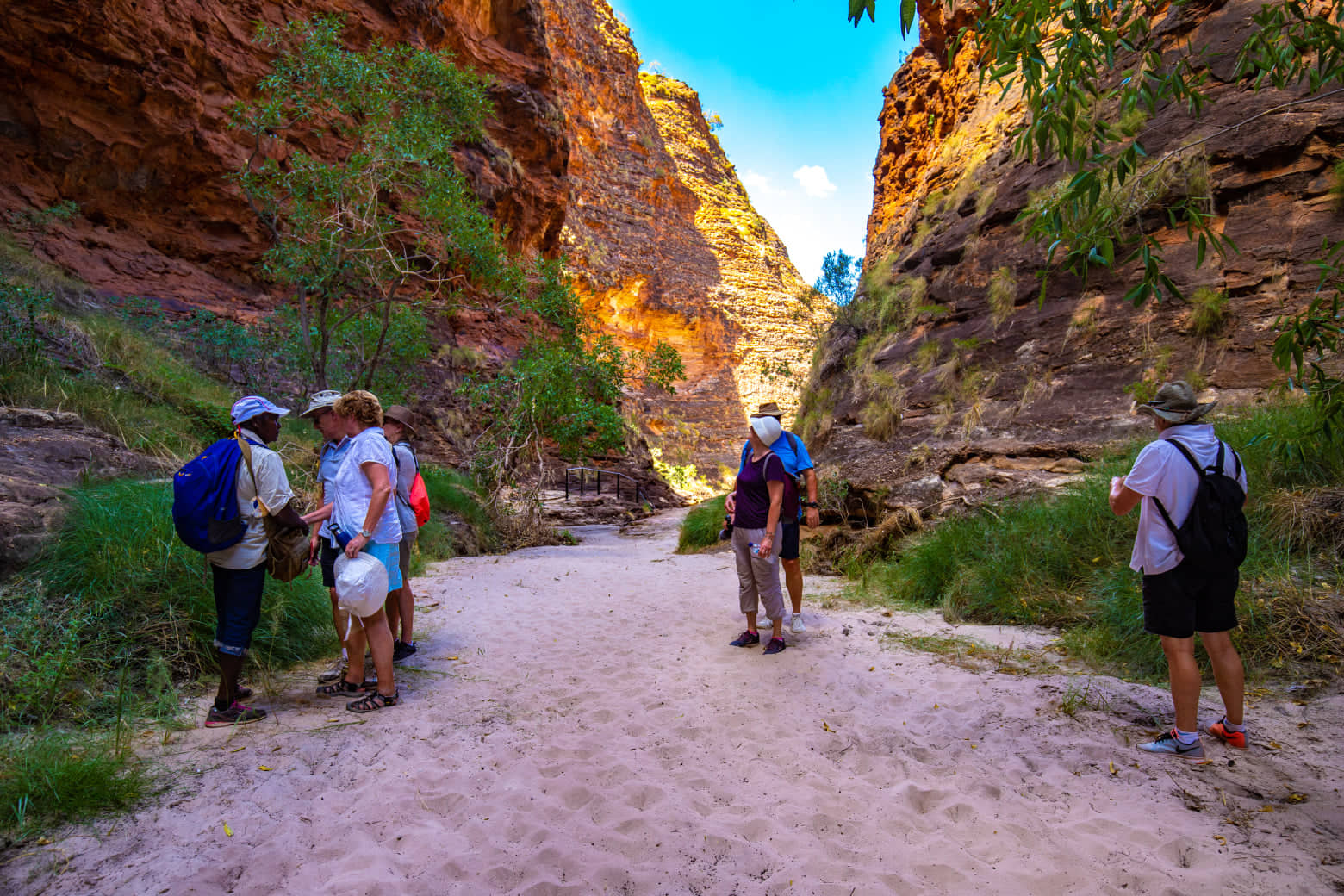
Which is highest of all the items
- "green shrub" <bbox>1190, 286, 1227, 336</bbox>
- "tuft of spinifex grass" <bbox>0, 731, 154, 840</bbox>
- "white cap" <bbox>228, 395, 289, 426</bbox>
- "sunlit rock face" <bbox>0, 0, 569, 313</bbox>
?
"sunlit rock face" <bbox>0, 0, 569, 313</bbox>

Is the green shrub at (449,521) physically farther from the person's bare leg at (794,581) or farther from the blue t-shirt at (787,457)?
the blue t-shirt at (787,457)

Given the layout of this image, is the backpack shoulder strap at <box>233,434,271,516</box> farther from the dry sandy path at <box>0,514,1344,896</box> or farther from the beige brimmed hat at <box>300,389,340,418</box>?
the dry sandy path at <box>0,514,1344,896</box>

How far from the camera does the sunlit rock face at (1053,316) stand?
6023 mm

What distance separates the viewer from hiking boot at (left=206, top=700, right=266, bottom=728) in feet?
10.2

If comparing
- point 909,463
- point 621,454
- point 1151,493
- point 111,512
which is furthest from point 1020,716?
point 621,454

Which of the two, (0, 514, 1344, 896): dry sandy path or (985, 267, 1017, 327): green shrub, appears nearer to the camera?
(0, 514, 1344, 896): dry sandy path

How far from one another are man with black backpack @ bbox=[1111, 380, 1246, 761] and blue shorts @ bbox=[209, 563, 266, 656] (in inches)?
168

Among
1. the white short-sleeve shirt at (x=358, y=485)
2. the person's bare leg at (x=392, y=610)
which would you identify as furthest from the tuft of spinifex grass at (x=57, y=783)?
the person's bare leg at (x=392, y=610)

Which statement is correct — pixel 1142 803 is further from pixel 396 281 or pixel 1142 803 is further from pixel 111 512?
pixel 396 281

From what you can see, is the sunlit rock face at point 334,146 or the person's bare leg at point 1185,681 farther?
the sunlit rock face at point 334,146

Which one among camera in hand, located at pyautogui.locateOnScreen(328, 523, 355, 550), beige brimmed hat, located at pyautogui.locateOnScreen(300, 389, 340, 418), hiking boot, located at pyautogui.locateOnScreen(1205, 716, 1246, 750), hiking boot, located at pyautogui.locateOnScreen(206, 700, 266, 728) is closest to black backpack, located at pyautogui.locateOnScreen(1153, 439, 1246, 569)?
hiking boot, located at pyautogui.locateOnScreen(1205, 716, 1246, 750)

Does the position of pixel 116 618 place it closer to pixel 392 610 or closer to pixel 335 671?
pixel 335 671

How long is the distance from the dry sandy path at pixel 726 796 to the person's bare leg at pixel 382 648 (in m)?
0.15

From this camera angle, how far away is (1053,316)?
7.59 metres
